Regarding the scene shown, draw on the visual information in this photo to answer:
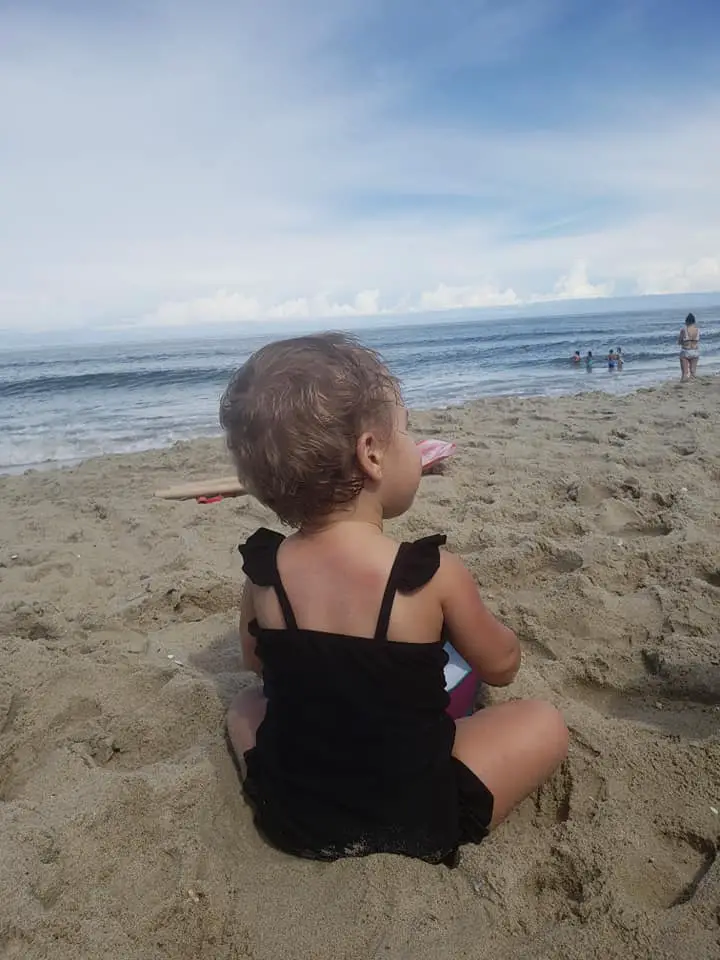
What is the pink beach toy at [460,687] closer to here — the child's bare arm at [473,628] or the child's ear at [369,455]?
the child's bare arm at [473,628]

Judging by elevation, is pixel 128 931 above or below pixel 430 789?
below

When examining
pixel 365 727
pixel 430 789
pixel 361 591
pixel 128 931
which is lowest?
pixel 128 931

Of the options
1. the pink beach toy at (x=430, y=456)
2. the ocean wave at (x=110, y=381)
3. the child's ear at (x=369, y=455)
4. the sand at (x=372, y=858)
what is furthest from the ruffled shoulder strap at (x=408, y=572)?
the ocean wave at (x=110, y=381)

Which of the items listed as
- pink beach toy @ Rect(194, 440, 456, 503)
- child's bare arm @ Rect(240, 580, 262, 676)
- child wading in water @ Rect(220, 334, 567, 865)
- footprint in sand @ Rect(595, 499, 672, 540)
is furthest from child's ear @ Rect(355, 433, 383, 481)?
pink beach toy @ Rect(194, 440, 456, 503)

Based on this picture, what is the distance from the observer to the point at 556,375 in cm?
1401

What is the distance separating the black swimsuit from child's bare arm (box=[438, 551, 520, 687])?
0.06 meters

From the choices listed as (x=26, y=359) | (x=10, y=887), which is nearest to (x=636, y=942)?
(x=10, y=887)

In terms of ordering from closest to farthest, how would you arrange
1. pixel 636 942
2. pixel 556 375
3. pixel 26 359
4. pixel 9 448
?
pixel 636 942, pixel 9 448, pixel 556 375, pixel 26 359

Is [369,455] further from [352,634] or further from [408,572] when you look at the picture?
[352,634]

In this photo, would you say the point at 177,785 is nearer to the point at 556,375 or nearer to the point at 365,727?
the point at 365,727

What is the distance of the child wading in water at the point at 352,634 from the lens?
147 cm

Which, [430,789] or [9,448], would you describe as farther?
[9,448]

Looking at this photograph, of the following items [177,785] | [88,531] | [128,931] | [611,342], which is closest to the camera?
[128,931]

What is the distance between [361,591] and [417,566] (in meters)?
0.14
